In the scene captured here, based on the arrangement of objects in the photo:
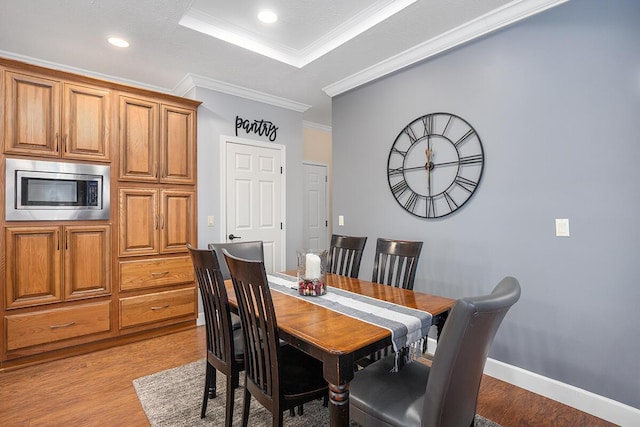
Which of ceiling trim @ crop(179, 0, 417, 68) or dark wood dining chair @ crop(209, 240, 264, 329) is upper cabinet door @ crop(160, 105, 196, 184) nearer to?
ceiling trim @ crop(179, 0, 417, 68)

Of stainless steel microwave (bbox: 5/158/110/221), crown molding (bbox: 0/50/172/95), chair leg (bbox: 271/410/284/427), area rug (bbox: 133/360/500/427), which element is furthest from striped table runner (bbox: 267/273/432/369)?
crown molding (bbox: 0/50/172/95)

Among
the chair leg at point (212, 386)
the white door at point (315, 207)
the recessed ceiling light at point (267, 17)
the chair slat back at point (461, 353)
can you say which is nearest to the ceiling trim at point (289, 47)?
the recessed ceiling light at point (267, 17)

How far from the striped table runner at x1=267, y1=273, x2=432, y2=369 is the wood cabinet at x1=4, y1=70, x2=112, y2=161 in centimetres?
226

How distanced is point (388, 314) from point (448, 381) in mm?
523

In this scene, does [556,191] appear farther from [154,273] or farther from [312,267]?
[154,273]

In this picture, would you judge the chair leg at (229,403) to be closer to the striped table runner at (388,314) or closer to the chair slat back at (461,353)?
the striped table runner at (388,314)

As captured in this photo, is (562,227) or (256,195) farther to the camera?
(256,195)

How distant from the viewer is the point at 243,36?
2.89 meters

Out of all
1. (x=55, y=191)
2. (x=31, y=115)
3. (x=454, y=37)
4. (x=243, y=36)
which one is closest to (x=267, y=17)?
(x=243, y=36)

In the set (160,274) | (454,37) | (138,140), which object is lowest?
(160,274)

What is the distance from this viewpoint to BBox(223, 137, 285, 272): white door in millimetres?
3805

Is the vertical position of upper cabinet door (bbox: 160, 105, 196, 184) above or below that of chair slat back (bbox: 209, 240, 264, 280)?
above

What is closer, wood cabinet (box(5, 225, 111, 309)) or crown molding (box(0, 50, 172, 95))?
wood cabinet (box(5, 225, 111, 309))

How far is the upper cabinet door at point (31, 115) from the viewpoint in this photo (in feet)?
8.29
